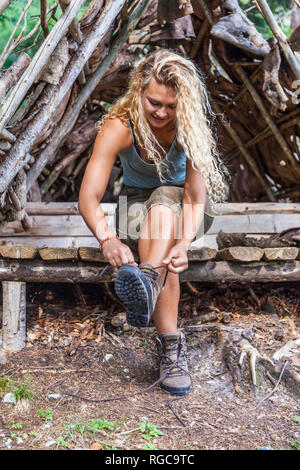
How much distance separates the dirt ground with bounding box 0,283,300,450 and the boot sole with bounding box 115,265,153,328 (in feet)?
1.50

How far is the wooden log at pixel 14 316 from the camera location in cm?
237

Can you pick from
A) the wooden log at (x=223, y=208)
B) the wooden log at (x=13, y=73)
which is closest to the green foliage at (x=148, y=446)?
the wooden log at (x=13, y=73)

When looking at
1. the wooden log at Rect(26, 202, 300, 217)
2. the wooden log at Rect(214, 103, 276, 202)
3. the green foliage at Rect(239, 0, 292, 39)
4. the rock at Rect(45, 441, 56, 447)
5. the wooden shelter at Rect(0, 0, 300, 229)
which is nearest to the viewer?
the rock at Rect(45, 441, 56, 447)

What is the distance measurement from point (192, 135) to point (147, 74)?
0.37 meters

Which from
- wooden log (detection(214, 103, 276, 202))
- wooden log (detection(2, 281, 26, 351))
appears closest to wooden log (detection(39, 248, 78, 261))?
wooden log (detection(2, 281, 26, 351))

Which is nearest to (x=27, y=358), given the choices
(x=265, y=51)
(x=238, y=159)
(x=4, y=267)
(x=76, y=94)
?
(x=4, y=267)

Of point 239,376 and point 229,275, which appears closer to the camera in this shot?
point 239,376

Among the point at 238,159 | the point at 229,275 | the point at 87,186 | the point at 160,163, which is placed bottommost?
the point at 229,275

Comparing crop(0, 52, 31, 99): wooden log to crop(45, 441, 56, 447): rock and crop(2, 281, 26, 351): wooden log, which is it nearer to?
crop(2, 281, 26, 351): wooden log

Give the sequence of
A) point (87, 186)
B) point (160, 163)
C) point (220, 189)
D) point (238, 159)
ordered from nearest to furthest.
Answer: point (87, 186) < point (160, 163) < point (220, 189) < point (238, 159)

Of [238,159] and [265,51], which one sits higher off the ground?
[265,51]

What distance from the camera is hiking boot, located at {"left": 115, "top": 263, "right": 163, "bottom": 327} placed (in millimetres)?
1648

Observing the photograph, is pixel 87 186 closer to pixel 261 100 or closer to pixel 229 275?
pixel 229 275

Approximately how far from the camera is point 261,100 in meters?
4.00
